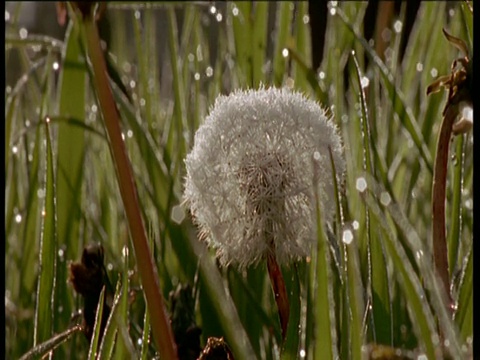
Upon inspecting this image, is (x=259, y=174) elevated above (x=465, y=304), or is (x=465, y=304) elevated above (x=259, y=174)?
(x=259, y=174)

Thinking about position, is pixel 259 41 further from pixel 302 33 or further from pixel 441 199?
pixel 441 199

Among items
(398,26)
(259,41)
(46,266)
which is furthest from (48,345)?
(398,26)

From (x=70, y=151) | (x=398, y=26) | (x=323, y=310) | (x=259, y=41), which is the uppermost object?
(x=398, y=26)

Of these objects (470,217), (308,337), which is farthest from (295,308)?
(470,217)

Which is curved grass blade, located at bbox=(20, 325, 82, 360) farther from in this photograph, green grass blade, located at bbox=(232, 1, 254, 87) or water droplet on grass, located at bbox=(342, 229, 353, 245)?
green grass blade, located at bbox=(232, 1, 254, 87)

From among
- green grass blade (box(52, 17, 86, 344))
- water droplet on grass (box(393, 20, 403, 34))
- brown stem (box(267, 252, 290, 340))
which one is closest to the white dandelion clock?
brown stem (box(267, 252, 290, 340))

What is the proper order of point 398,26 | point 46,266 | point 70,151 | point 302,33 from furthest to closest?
1. point 398,26
2. point 302,33
3. point 70,151
4. point 46,266
